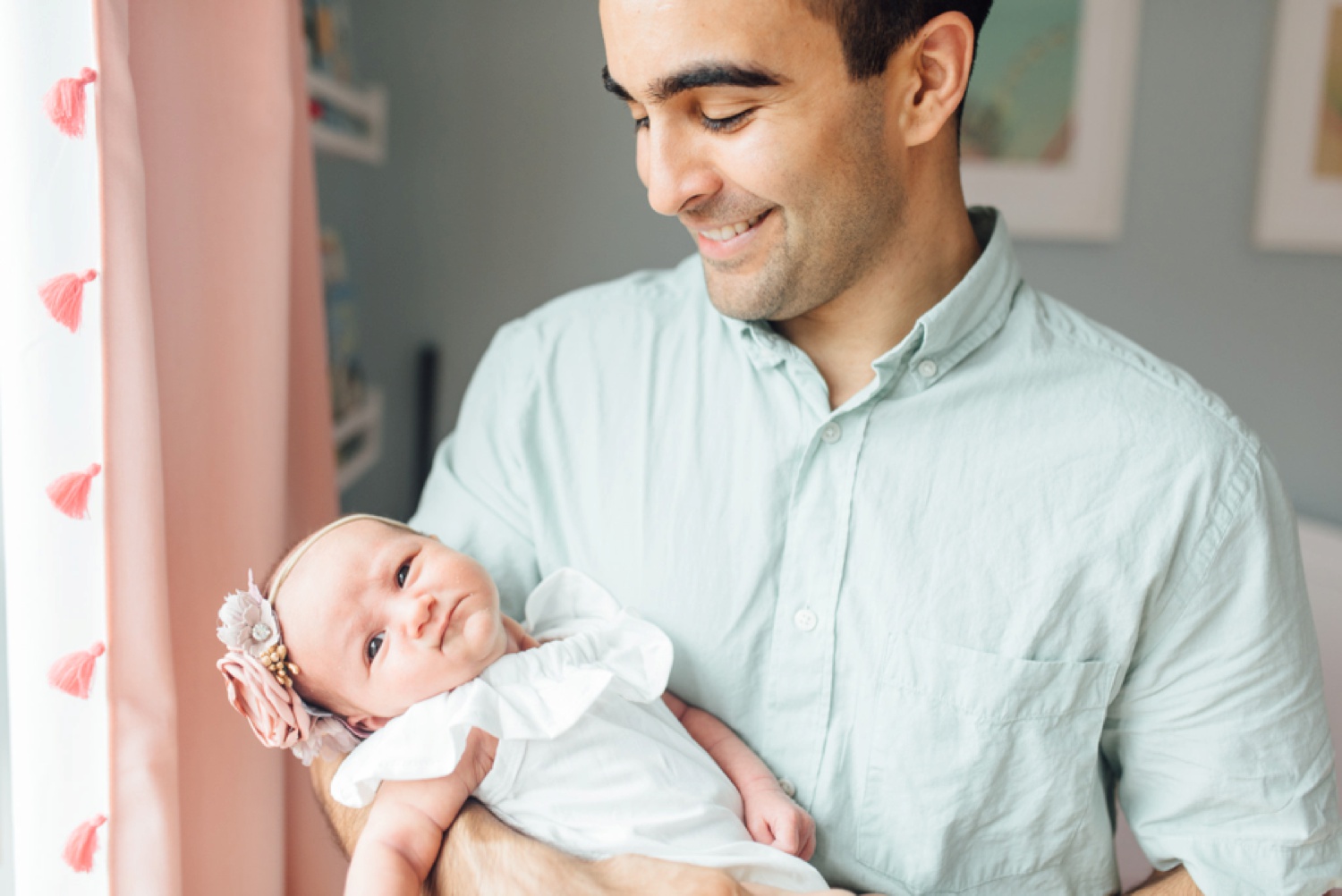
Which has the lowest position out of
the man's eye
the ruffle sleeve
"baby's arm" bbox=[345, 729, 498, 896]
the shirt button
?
"baby's arm" bbox=[345, 729, 498, 896]

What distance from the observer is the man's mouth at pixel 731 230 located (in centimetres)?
120

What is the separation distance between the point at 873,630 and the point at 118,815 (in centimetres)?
84

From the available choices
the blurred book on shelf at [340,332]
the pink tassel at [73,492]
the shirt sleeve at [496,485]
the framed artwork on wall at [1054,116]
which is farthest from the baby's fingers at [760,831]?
the framed artwork on wall at [1054,116]

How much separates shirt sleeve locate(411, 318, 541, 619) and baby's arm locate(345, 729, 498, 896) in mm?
298

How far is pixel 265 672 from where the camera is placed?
3.31 ft

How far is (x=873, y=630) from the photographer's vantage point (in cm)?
121

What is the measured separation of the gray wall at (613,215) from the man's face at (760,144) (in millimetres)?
1224

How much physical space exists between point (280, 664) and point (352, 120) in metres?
1.43

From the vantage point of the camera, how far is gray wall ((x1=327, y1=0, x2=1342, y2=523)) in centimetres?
229

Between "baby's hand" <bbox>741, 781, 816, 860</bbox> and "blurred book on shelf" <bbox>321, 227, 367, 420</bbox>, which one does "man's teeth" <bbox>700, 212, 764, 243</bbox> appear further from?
"blurred book on shelf" <bbox>321, 227, 367, 420</bbox>

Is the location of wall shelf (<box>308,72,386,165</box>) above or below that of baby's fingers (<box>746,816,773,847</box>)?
above

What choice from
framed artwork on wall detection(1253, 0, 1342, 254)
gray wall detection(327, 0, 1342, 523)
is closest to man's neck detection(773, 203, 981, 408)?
gray wall detection(327, 0, 1342, 523)

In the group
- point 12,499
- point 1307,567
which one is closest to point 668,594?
point 12,499

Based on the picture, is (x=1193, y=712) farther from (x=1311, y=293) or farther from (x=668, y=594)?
(x=1311, y=293)
